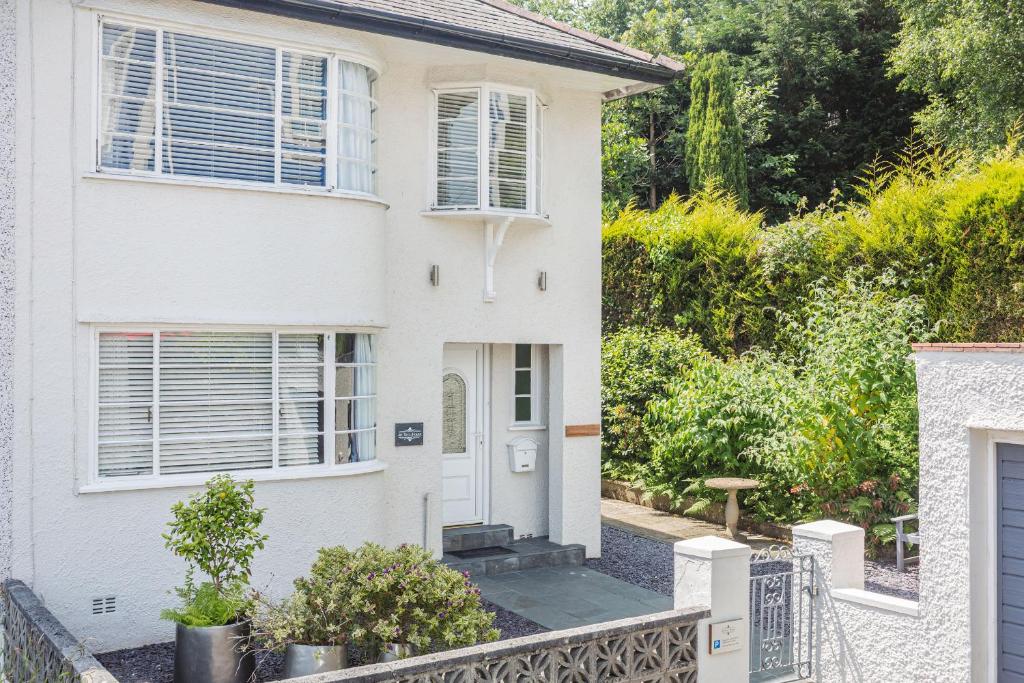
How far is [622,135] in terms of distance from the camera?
3091 cm

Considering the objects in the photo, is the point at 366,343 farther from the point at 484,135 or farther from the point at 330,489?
the point at 484,135

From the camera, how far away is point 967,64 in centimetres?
2225

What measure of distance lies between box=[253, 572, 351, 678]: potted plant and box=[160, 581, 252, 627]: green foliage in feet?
1.64

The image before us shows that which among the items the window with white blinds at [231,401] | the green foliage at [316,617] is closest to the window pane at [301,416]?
the window with white blinds at [231,401]

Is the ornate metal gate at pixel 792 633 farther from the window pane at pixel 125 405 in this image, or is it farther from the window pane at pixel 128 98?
the window pane at pixel 128 98

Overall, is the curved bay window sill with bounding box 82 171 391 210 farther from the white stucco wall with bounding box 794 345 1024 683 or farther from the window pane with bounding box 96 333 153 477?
the white stucco wall with bounding box 794 345 1024 683

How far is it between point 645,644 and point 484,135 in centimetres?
678

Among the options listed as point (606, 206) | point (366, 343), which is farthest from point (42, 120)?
point (606, 206)

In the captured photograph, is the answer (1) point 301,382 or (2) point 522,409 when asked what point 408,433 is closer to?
(1) point 301,382

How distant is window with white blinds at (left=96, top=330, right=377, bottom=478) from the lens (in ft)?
31.7

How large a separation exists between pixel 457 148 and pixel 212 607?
20.7 ft

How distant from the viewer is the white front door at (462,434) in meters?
12.9

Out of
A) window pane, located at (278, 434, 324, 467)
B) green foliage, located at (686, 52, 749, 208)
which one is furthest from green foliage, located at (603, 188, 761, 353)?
green foliage, located at (686, 52, 749, 208)

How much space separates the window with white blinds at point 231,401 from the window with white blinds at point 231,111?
174 cm
